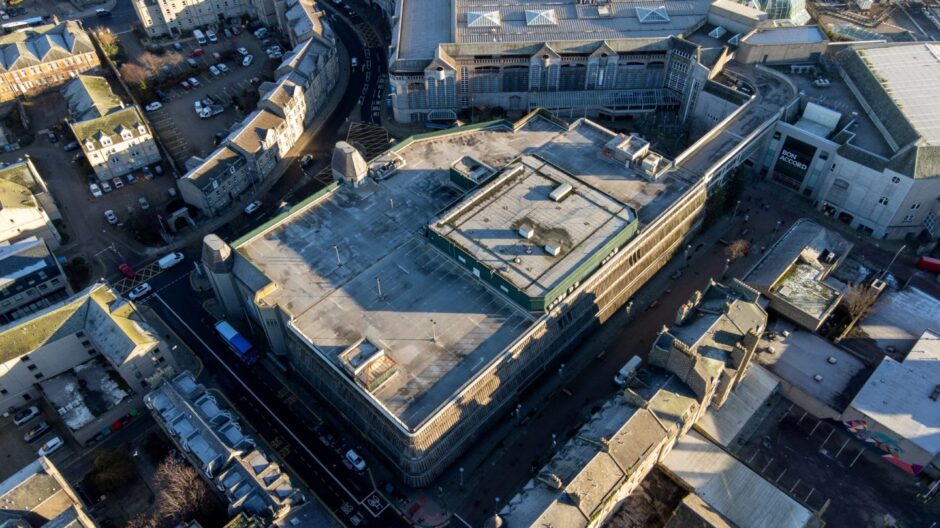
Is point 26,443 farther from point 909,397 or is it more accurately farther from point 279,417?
point 909,397

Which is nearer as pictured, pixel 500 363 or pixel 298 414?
pixel 500 363

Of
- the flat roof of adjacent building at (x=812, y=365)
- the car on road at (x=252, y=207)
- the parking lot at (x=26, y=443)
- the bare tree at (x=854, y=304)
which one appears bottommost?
the parking lot at (x=26, y=443)

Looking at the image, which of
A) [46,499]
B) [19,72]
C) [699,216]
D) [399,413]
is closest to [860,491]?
[699,216]

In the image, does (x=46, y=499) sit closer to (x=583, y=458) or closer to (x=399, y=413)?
(x=399, y=413)

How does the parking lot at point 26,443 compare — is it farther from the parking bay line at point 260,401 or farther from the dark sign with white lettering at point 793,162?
the dark sign with white lettering at point 793,162

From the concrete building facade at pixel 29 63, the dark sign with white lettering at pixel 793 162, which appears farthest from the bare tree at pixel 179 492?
the dark sign with white lettering at pixel 793 162

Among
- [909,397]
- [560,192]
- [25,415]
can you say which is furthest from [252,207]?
[909,397]
